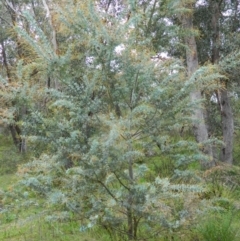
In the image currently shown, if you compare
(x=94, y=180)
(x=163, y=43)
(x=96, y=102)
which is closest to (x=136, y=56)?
(x=96, y=102)

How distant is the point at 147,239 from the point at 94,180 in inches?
39.1

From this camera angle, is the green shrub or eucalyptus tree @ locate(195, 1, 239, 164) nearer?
the green shrub

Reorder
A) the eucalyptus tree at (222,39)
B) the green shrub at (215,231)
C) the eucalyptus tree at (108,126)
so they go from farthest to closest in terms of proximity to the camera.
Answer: the eucalyptus tree at (222,39) < the green shrub at (215,231) < the eucalyptus tree at (108,126)

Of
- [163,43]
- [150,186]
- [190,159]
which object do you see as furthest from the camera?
[163,43]

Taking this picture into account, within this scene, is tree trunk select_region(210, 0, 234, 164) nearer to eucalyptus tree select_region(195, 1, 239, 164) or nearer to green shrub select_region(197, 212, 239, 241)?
eucalyptus tree select_region(195, 1, 239, 164)

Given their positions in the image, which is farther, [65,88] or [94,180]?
[65,88]

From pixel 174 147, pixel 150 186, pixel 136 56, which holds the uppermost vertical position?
pixel 136 56

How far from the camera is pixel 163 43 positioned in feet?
30.5

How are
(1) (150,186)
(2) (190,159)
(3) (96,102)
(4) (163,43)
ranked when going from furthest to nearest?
(4) (163,43) → (2) (190,159) → (3) (96,102) → (1) (150,186)

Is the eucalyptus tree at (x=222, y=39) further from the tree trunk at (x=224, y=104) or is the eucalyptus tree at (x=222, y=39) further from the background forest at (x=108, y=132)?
the background forest at (x=108, y=132)

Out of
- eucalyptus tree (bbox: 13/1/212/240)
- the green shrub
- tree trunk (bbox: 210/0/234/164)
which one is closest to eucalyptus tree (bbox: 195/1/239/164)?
tree trunk (bbox: 210/0/234/164)

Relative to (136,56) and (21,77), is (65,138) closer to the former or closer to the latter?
(21,77)

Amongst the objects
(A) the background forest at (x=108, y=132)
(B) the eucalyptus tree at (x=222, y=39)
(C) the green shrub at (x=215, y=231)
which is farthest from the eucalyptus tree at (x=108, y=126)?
(B) the eucalyptus tree at (x=222, y=39)

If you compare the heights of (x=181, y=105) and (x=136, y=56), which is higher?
(x=136, y=56)
